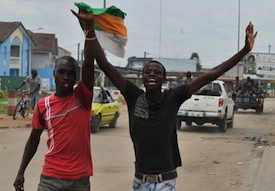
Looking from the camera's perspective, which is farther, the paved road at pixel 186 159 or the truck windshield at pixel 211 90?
the truck windshield at pixel 211 90

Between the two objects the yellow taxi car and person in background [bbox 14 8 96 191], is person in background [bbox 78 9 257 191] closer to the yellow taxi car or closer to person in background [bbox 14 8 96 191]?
person in background [bbox 14 8 96 191]

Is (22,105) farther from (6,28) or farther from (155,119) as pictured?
(6,28)

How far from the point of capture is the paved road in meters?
7.81

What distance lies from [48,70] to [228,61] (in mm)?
60139

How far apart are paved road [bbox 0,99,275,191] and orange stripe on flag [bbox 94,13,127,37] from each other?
12.3ft

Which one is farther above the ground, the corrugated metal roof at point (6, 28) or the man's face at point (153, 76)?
the corrugated metal roof at point (6, 28)

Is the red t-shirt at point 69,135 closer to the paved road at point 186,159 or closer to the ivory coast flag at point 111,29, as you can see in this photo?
the ivory coast flag at point 111,29

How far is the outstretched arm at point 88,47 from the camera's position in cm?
349

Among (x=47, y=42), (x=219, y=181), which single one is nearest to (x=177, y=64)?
(x=47, y=42)

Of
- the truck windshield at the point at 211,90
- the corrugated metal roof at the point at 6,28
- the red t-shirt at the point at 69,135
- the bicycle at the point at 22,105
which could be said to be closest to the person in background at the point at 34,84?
the bicycle at the point at 22,105

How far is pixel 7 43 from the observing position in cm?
5578

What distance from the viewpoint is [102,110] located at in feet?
50.2

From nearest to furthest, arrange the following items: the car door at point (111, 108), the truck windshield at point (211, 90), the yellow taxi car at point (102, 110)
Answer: the yellow taxi car at point (102, 110) → the car door at point (111, 108) → the truck windshield at point (211, 90)

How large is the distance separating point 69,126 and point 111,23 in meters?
0.92
